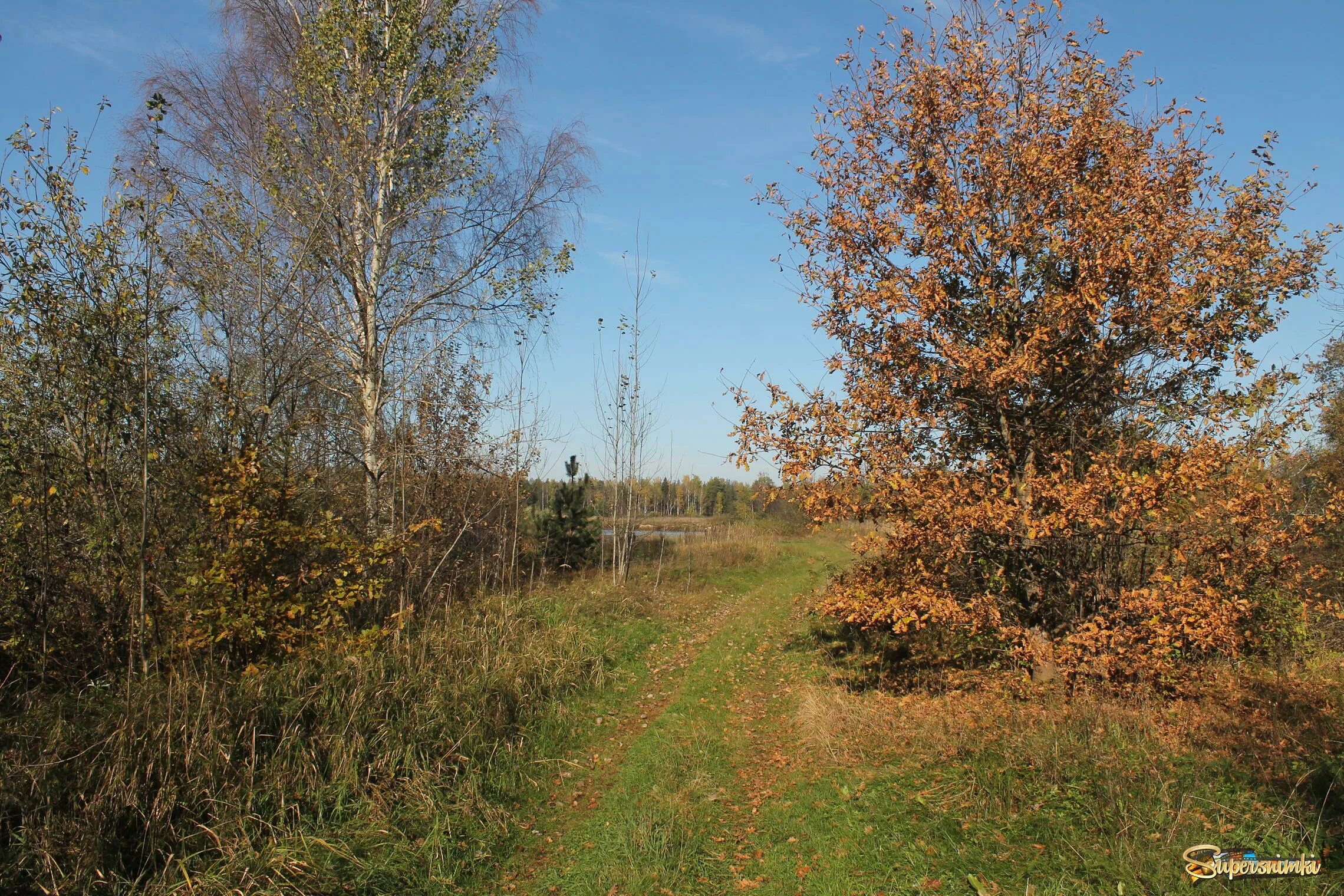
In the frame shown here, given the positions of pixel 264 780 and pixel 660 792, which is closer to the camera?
pixel 264 780

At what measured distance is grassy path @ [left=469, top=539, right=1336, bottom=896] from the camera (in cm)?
448

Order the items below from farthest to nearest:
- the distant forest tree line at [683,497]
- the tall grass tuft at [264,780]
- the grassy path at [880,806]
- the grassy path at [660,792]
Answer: the distant forest tree line at [683,497] < the grassy path at [660,792] < the grassy path at [880,806] < the tall grass tuft at [264,780]

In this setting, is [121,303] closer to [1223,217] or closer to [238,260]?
[238,260]

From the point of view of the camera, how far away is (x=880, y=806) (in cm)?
560

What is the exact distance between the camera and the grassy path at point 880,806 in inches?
176

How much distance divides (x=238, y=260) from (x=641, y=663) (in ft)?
24.4

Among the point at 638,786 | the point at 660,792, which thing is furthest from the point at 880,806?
the point at 638,786

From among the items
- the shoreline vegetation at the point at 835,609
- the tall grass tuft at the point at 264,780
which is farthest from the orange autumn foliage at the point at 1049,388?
the tall grass tuft at the point at 264,780

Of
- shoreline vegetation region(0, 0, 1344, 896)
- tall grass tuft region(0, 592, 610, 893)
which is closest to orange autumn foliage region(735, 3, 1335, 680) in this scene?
shoreline vegetation region(0, 0, 1344, 896)

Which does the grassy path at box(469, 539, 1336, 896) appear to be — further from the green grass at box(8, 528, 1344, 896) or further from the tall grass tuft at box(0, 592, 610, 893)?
the tall grass tuft at box(0, 592, 610, 893)

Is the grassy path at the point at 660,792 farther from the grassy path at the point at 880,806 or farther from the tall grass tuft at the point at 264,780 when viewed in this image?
the tall grass tuft at the point at 264,780

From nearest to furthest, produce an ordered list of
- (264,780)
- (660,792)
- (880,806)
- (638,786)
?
(264,780) → (880,806) → (660,792) → (638,786)

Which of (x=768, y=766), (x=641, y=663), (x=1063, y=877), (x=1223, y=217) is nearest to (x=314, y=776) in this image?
(x=768, y=766)

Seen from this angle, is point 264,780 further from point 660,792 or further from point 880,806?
point 880,806
